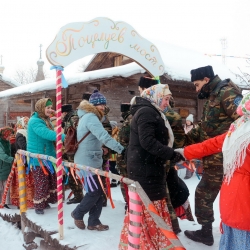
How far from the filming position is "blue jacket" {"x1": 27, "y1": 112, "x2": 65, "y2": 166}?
454 centimetres

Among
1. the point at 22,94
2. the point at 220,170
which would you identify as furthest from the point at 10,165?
the point at 22,94

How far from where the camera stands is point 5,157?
583 cm

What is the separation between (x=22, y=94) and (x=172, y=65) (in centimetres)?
665

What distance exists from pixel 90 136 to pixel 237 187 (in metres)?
2.09

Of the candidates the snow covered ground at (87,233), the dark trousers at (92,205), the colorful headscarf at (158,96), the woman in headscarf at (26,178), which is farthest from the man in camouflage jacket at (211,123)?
the woman in headscarf at (26,178)

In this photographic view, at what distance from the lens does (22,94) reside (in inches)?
504

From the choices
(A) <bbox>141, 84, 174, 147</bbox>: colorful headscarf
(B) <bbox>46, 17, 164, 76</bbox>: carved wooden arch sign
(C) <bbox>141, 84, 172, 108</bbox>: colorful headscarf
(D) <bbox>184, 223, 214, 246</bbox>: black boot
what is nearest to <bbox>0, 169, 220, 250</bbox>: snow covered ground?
(D) <bbox>184, 223, 214, 246</bbox>: black boot

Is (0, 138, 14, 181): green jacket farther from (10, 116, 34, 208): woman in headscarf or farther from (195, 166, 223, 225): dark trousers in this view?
(195, 166, 223, 225): dark trousers

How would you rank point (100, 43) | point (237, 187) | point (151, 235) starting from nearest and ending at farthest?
point (237, 187) → point (151, 235) → point (100, 43)

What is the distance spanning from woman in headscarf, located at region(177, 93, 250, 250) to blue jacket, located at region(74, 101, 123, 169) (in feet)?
5.15

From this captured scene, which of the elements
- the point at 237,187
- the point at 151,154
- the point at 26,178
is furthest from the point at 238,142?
the point at 26,178

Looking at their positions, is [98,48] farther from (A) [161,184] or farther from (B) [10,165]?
(B) [10,165]

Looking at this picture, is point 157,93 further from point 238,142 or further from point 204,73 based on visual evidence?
point 238,142

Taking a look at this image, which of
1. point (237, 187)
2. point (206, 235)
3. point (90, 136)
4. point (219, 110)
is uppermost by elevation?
point (219, 110)
